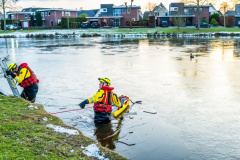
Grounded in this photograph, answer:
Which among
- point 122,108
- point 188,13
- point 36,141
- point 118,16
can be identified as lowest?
point 122,108

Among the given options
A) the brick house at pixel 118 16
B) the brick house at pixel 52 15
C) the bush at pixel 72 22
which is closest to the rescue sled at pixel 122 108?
the bush at pixel 72 22

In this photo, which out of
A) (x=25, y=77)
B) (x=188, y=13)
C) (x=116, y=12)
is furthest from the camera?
(x=116, y=12)

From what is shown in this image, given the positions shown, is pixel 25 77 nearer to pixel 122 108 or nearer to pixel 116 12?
pixel 122 108

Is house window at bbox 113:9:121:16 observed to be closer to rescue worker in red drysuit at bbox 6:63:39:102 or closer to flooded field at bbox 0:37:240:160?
flooded field at bbox 0:37:240:160

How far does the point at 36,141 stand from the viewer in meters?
6.16

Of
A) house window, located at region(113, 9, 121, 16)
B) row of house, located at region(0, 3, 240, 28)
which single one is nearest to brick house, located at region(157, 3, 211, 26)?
row of house, located at region(0, 3, 240, 28)

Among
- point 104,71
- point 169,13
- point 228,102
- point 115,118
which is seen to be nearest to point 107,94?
point 115,118

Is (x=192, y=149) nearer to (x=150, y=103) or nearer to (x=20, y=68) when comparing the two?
(x=150, y=103)

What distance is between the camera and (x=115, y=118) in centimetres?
959

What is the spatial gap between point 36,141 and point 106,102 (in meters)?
2.92

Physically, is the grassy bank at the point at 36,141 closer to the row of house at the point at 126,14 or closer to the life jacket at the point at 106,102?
the life jacket at the point at 106,102

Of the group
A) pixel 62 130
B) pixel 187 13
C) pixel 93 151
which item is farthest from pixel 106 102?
pixel 187 13

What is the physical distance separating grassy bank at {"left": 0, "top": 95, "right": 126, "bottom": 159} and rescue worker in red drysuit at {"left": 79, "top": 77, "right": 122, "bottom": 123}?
1212 mm

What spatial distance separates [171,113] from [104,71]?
8.56 meters
